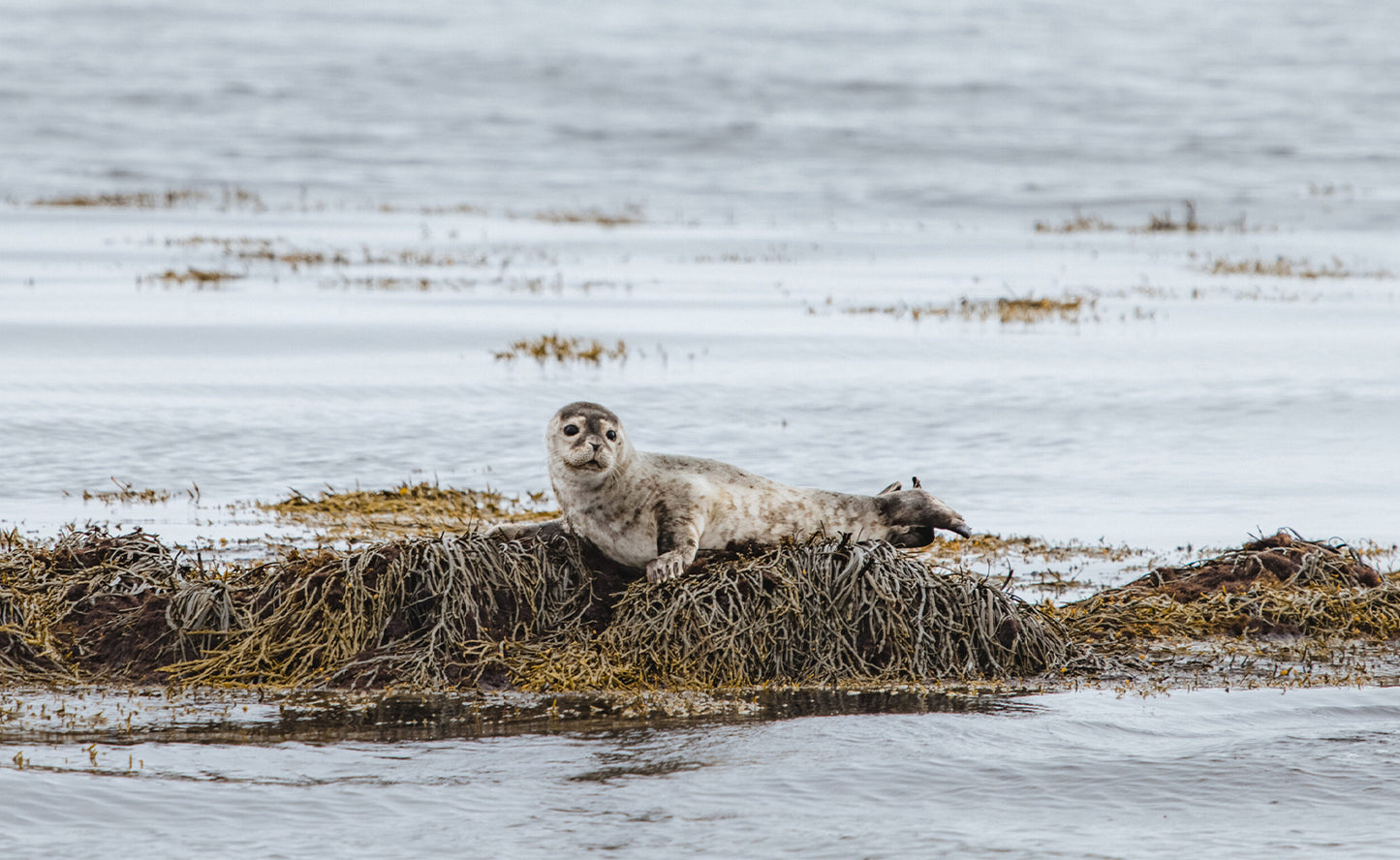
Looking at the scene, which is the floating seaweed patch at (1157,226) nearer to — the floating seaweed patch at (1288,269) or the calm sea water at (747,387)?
the calm sea water at (747,387)

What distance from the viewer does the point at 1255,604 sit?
8016 mm

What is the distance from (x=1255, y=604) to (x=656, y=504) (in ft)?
9.81

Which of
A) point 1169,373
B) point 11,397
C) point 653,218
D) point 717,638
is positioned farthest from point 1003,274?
point 717,638

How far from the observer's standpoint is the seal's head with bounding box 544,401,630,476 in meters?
7.18

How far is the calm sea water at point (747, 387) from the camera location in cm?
545

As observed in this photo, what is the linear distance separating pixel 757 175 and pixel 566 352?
34388mm

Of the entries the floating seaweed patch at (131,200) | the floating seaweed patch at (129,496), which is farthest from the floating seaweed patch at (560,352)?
the floating seaweed patch at (131,200)

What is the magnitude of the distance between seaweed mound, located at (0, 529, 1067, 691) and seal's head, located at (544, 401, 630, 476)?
0.47 m

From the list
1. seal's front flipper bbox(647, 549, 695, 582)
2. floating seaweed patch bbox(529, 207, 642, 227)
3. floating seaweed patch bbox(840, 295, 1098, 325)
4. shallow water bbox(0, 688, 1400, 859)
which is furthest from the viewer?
floating seaweed patch bbox(529, 207, 642, 227)

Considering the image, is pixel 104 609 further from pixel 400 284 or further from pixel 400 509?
pixel 400 284

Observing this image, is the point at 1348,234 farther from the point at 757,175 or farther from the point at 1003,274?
the point at 757,175

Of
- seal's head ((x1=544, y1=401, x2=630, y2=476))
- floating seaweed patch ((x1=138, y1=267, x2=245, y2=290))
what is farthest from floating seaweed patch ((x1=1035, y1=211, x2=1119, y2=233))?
seal's head ((x1=544, y1=401, x2=630, y2=476))

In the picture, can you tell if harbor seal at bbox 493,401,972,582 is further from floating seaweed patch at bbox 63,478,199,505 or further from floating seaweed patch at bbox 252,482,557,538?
floating seaweed patch at bbox 63,478,199,505

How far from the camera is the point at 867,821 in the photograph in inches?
213
